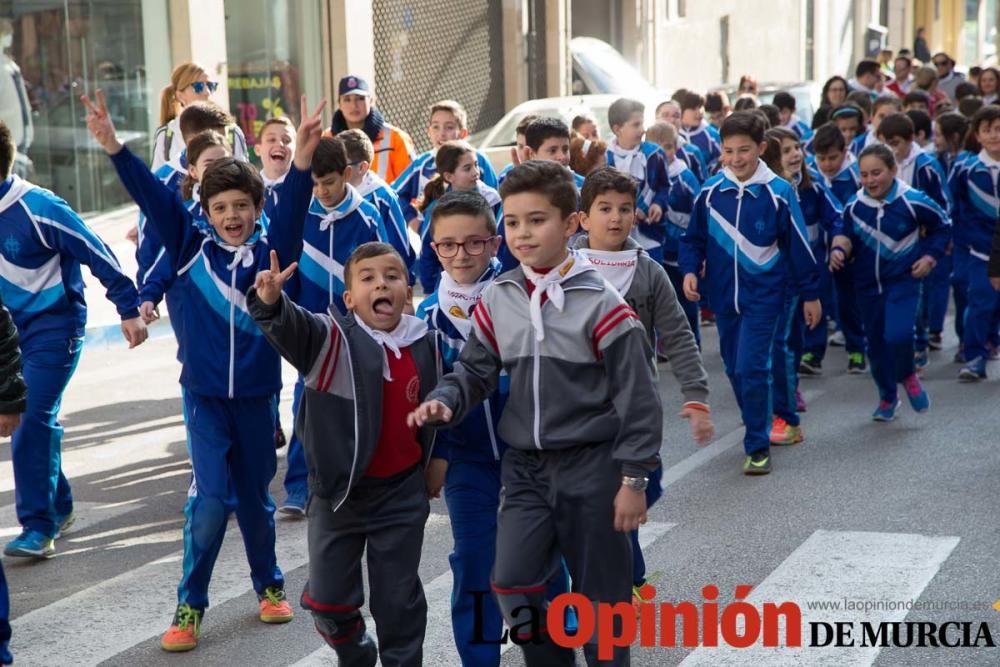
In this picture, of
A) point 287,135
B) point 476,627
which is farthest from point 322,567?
point 287,135

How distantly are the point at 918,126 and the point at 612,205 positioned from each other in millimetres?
8101

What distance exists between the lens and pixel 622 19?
3253 cm

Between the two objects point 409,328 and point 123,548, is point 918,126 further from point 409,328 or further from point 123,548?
point 409,328

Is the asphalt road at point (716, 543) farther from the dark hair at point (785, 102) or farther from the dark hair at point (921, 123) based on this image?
the dark hair at point (785, 102)

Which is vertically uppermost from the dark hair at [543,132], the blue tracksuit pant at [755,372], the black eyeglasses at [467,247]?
the dark hair at [543,132]

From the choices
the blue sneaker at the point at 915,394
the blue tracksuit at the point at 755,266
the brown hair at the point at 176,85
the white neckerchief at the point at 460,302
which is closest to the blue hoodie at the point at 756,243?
the blue tracksuit at the point at 755,266

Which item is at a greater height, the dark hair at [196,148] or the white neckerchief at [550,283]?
the dark hair at [196,148]

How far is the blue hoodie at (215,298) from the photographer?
5.78 metres

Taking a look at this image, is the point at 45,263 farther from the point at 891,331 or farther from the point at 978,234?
the point at 978,234

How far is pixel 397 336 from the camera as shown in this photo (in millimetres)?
4906

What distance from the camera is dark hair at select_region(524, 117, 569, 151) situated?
9.40 m

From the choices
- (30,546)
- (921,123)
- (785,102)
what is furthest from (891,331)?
(785,102)

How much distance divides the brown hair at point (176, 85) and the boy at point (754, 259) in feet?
10.6

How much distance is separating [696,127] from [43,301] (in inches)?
390
